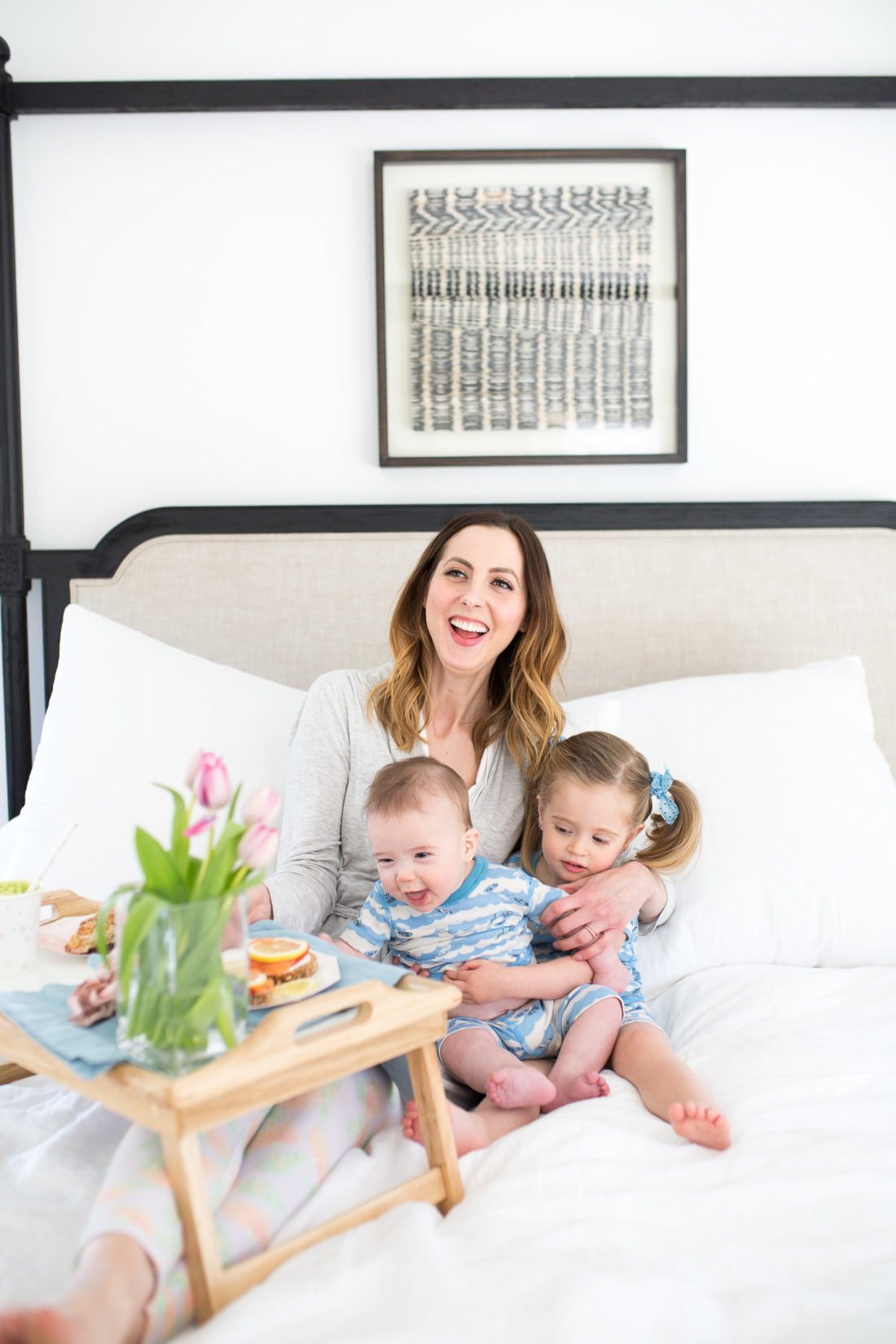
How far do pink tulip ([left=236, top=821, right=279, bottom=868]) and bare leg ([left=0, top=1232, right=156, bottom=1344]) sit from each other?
323mm

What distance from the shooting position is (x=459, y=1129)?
1.08 metres

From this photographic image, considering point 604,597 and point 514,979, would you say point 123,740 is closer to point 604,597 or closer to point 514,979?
point 514,979

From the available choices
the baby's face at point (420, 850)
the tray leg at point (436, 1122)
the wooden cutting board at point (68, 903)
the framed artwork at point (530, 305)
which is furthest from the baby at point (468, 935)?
the framed artwork at point (530, 305)

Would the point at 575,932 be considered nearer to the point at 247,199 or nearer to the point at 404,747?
the point at 404,747

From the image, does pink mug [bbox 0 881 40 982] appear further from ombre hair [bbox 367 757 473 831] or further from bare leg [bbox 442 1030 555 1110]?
bare leg [bbox 442 1030 555 1110]

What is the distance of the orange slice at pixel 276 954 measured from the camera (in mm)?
969

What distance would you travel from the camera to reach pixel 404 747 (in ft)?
5.20

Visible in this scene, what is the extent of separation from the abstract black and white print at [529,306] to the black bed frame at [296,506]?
21 centimetres

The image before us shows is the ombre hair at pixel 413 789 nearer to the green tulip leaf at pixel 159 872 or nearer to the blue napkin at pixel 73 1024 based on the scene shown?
the blue napkin at pixel 73 1024

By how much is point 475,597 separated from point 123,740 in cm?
72

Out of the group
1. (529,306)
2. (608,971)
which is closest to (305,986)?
(608,971)

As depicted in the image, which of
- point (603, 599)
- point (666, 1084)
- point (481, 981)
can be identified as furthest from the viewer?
point (603, 599)

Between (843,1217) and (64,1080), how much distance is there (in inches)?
29.2

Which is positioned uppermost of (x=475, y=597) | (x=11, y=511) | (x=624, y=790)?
(x=11, y=511)
